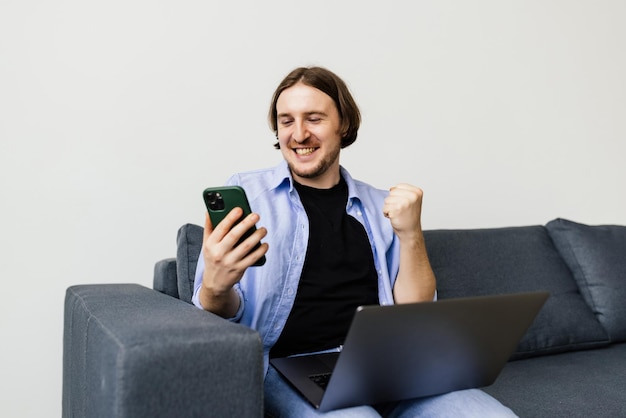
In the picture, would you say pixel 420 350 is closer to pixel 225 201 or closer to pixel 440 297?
pixel 225 201

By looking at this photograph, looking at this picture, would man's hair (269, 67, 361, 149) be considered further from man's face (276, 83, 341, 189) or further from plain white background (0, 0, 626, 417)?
plain white background (0, 0, 626, 417)

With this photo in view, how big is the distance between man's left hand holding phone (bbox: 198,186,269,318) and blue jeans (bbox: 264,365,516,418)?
231mm

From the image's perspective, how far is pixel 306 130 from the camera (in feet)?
5.16

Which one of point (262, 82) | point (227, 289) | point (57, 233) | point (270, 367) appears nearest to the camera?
point (227, 289)

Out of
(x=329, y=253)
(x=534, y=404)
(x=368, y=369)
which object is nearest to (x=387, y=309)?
(x=368, y=369)

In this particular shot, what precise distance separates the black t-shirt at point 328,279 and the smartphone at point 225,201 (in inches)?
11.5

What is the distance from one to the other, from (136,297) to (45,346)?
29.9 inches

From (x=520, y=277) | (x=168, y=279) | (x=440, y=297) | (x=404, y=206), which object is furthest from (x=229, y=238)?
(x=520, y=277)

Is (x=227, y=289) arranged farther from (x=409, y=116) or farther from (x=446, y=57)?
(x=446, y=57)

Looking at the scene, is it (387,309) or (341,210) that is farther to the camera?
(341,210)

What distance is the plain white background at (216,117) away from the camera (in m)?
1.95

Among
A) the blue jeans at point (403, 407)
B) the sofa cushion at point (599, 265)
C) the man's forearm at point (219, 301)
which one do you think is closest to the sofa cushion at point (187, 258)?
the man's forearm at point (219, 301)

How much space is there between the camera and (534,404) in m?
1.58

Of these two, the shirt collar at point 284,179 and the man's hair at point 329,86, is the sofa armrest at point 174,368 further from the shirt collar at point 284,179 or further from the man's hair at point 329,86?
the man's hair at point 329,86
